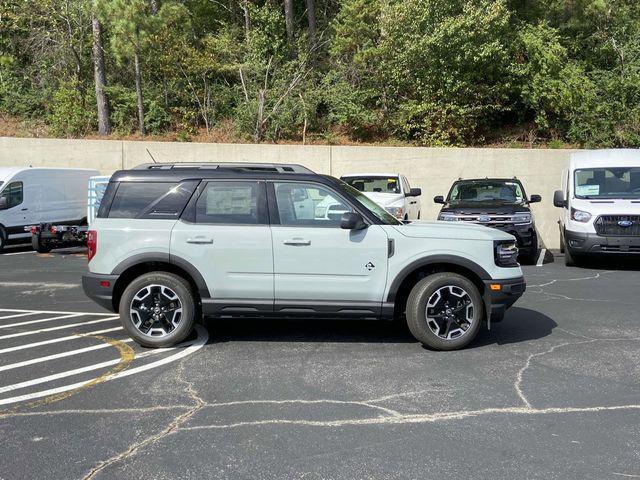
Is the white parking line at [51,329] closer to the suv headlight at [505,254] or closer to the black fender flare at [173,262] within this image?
the black fender flare at [173,262]

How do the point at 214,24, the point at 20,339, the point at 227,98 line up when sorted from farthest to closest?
the point at 214,24
the point at 227,98
the point at 20,339

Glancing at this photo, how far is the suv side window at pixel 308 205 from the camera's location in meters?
6.36

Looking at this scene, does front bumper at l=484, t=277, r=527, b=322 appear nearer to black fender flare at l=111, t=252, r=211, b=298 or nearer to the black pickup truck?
black fender flare at l=111, t=252, r=211, b=298

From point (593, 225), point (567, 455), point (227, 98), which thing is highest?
point (227, 98)

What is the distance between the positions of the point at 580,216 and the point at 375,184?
16.4 feet

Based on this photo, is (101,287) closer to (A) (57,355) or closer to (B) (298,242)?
(A) (57,355)

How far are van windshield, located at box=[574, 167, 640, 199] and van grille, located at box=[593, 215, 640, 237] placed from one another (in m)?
0.71

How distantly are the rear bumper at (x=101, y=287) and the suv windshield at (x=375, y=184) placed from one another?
30.6ft

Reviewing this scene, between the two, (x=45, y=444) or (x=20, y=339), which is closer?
(x=45, y=444)

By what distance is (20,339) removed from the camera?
6.82 metres

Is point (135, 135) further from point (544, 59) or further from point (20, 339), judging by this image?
point (20, 339)

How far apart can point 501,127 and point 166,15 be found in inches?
503

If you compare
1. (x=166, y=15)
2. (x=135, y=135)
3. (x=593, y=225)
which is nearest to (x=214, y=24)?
(x=166, y=15)

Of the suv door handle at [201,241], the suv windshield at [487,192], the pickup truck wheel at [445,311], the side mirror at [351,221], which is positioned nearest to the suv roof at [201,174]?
the side mirror at [351,221]
